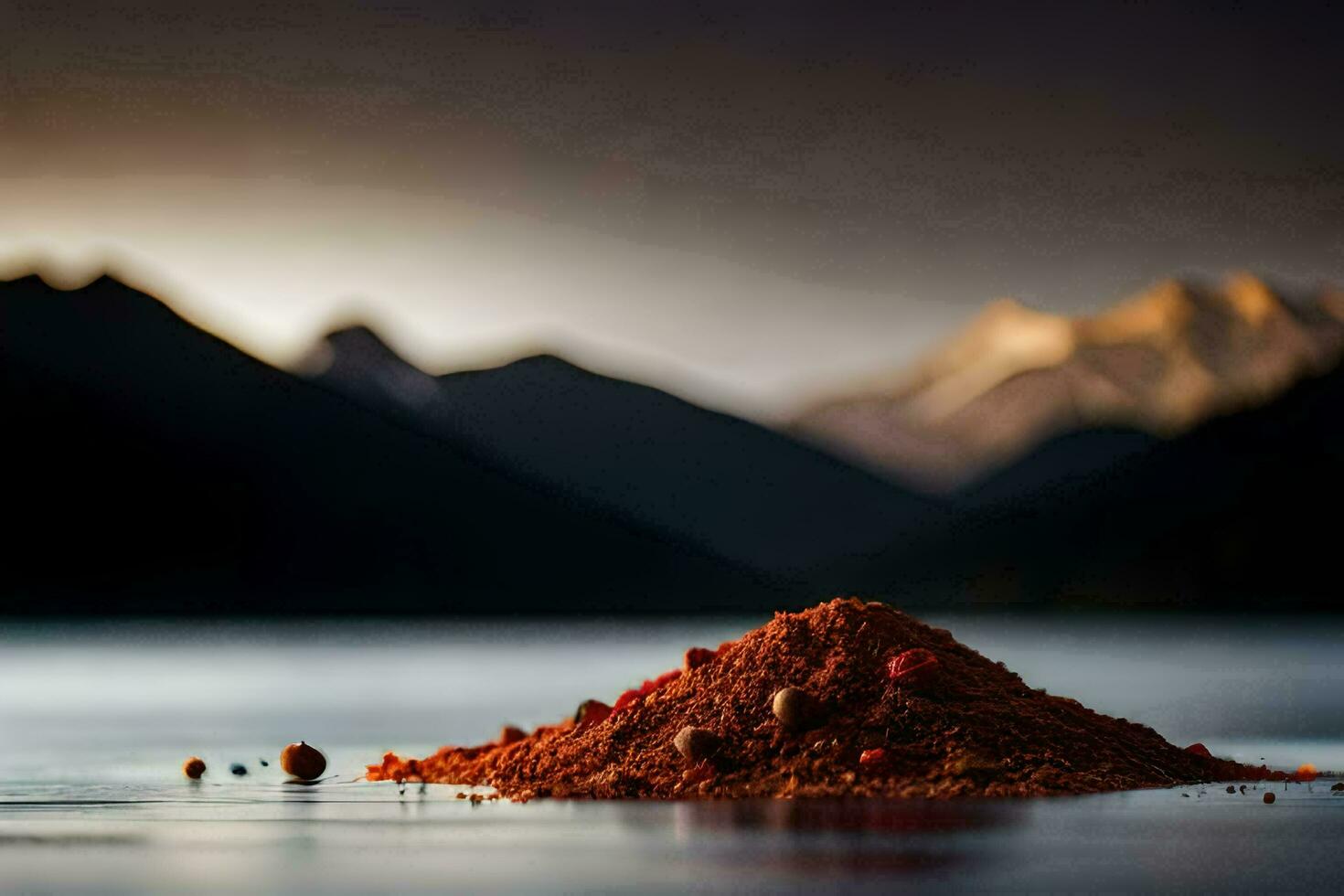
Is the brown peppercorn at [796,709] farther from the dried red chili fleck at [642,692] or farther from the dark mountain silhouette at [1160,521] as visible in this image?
the dark mountain silhouette at [1160,521]

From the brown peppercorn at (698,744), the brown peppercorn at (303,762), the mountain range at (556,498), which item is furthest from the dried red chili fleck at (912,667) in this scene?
the mountain range at (556,498)

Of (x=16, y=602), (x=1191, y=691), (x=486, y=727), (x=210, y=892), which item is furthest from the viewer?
(x=16, y=602)

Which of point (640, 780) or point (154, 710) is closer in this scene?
point (640, 780)

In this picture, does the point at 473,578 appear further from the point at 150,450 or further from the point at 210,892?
the point at 210,892

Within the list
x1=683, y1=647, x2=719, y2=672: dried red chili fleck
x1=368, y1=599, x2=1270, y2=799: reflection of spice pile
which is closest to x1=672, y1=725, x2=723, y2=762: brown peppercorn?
x1=368, y1=599, x2=1270, y2=799: reflection of spice pile

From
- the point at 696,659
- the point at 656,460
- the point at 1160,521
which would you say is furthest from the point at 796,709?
the point at 656,460

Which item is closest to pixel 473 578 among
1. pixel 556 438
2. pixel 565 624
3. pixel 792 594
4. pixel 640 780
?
pixel 556 438

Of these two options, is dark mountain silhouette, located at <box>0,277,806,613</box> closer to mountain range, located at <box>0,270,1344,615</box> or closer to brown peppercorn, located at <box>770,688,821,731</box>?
mountain range, located at <box>0,270,1344,615</box>

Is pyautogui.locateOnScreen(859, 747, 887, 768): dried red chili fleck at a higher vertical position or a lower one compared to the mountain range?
lower
